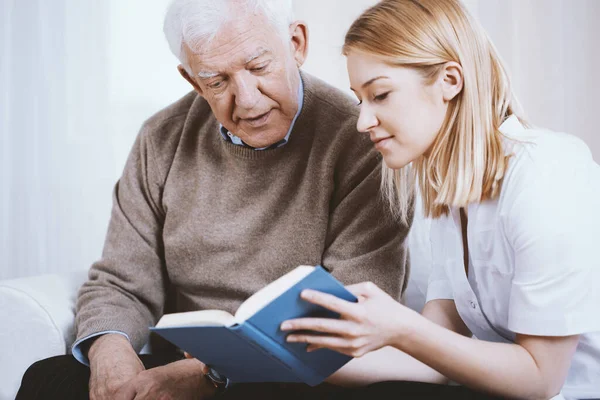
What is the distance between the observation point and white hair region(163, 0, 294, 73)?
150 cm

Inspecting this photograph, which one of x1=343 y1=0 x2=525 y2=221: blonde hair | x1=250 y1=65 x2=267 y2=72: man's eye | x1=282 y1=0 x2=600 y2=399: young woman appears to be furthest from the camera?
x1=250 y1=65 x2=267 y2=72: man's eye

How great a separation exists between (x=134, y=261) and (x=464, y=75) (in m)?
0.99

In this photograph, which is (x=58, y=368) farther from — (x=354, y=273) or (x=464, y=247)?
(x=464, y=247)

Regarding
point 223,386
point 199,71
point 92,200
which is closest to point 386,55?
point 199,71

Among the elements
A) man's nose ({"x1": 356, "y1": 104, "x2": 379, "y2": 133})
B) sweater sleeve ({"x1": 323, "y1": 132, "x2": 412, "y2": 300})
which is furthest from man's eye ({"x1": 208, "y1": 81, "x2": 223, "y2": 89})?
man's nose ({"x1": 356, "y1": 104, "x2": 379, "y2": 133})

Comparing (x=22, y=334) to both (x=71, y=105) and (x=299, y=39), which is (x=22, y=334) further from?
(x=71, y=105)

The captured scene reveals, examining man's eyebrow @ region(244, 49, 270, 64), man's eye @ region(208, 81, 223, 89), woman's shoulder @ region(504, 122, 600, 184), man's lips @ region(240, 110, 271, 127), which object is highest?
man's eyebrow @ region(244, 49, 270, 64)

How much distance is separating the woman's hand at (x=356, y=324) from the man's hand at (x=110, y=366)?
0.59 m

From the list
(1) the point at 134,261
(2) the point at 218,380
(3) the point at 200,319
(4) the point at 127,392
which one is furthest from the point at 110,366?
(3) the point at 200,319

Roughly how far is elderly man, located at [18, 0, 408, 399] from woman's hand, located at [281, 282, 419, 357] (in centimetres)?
48

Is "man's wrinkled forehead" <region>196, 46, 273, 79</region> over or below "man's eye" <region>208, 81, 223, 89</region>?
over

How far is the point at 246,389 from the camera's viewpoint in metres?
1.36

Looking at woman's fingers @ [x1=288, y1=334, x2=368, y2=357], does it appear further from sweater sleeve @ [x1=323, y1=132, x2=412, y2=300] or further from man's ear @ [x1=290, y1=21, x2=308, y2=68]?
man's ear @ [x1=290, y1=21, x2=308, y2=68]

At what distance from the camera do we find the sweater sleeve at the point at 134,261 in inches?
66.1
